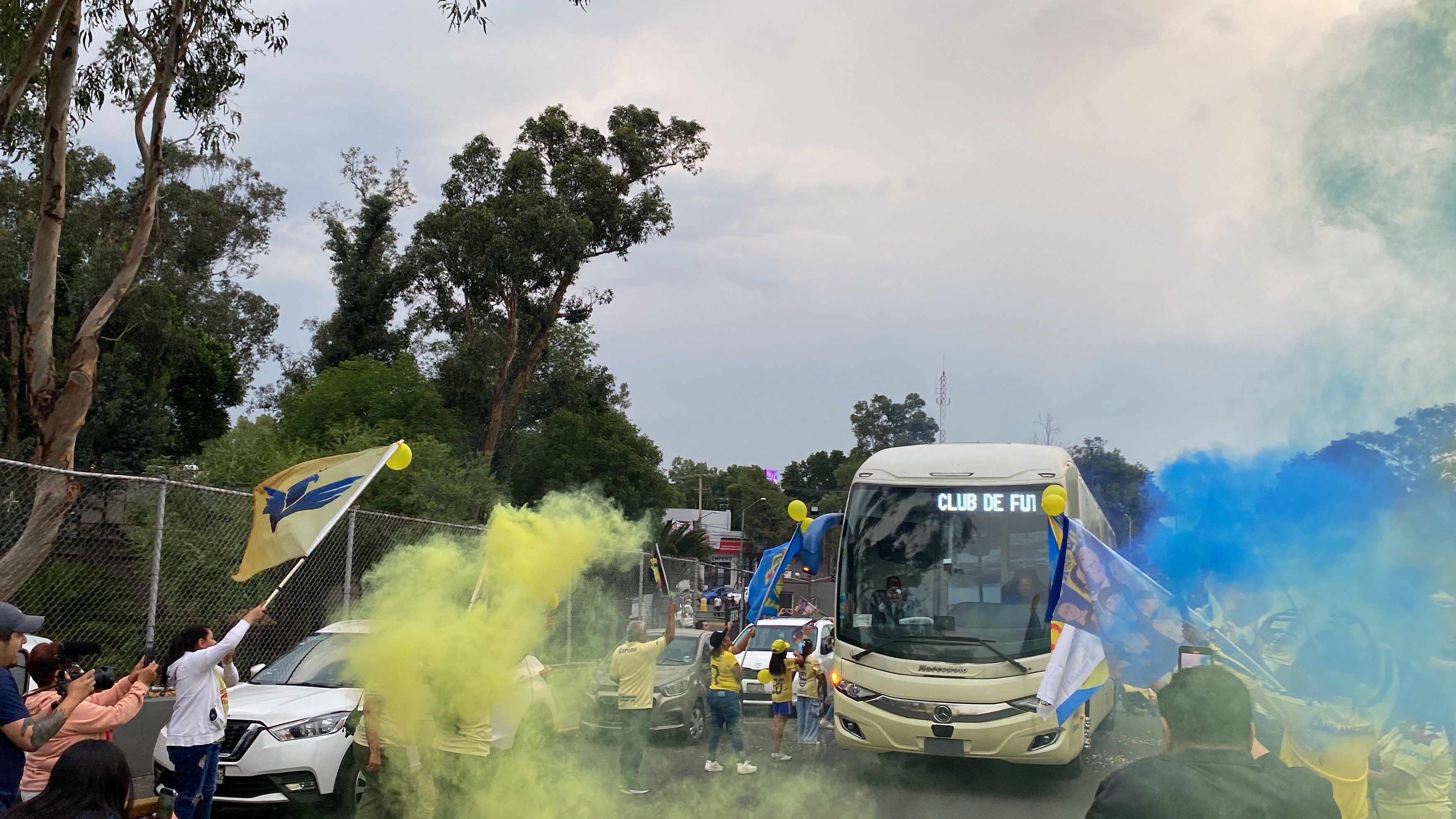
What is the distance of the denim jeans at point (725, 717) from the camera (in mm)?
11016

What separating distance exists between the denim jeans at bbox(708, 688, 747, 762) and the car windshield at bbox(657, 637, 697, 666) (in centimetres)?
217

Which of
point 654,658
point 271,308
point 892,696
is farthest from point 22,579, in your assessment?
point 271,308

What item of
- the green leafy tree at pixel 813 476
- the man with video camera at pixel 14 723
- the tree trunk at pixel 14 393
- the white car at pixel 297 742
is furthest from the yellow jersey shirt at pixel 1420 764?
the green leafy tree at pixel 813 476

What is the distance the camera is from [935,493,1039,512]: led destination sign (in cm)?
994

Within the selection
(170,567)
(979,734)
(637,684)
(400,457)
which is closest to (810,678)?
(637,684)

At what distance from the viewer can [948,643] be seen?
31.8 feet

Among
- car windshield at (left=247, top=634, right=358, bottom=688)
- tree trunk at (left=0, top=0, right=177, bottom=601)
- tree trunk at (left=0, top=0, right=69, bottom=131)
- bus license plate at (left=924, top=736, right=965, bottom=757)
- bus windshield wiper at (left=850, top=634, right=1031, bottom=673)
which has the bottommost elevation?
bus license plate at (left=924, top=736, right=965, bottom=757)

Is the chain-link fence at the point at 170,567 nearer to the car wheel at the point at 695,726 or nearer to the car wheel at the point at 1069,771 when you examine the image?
the car wheel at the point at 695,726

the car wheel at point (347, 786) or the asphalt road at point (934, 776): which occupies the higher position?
the car wheel at point (347, 786)

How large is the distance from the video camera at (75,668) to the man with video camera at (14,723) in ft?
1.70

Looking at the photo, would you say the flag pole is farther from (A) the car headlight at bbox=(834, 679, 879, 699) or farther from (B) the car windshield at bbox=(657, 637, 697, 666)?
(B) the car windshield at bbox=(657, 637, 697, 666)

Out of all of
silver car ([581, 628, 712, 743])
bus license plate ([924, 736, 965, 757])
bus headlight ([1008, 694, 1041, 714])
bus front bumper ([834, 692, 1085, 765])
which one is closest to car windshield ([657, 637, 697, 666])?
silver car ([581, 628, 712, 743])

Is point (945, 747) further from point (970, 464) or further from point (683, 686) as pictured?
point (683, 686)

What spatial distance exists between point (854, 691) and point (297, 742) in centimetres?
505
